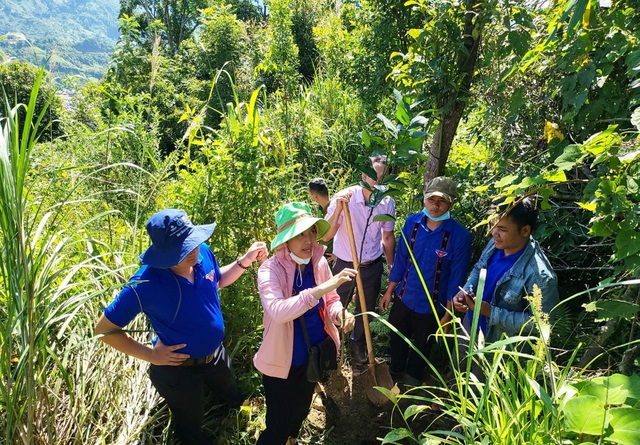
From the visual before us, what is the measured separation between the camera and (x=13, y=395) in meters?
1.44

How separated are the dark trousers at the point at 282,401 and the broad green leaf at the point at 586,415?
1305mm

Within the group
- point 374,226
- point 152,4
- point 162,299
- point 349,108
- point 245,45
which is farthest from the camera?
point 152,4

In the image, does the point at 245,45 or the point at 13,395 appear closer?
the point at 13,395

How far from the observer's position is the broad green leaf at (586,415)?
0.99 metres

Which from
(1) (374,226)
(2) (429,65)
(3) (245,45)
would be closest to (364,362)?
(1) (374,226)

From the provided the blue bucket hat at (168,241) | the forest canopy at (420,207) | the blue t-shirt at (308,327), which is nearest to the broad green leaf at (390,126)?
the forest canopy at (420,207)

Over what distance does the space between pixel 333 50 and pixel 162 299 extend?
6.58 m

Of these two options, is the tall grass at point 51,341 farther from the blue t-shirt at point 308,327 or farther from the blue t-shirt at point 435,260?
the blue t-shirt at point 435,260

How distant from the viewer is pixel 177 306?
198 centimetres

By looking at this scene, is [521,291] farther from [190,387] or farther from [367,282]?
[190,387]

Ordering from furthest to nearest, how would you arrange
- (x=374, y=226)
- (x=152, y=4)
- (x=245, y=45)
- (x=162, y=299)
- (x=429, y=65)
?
1. (x=152, y=4)
2. (x=245, y=45)
3. (x=374, y=226)
4. (x=429, y=65)
5. (x=162, y=299)

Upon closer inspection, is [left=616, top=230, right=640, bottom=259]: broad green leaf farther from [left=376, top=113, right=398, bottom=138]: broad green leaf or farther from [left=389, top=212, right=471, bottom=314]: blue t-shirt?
[left=389, top=212, right=471, bottom=314]: blue t-shirt

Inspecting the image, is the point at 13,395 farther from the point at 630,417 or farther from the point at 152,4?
the point at 152,4

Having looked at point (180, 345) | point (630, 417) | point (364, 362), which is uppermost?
point (630, 417)
